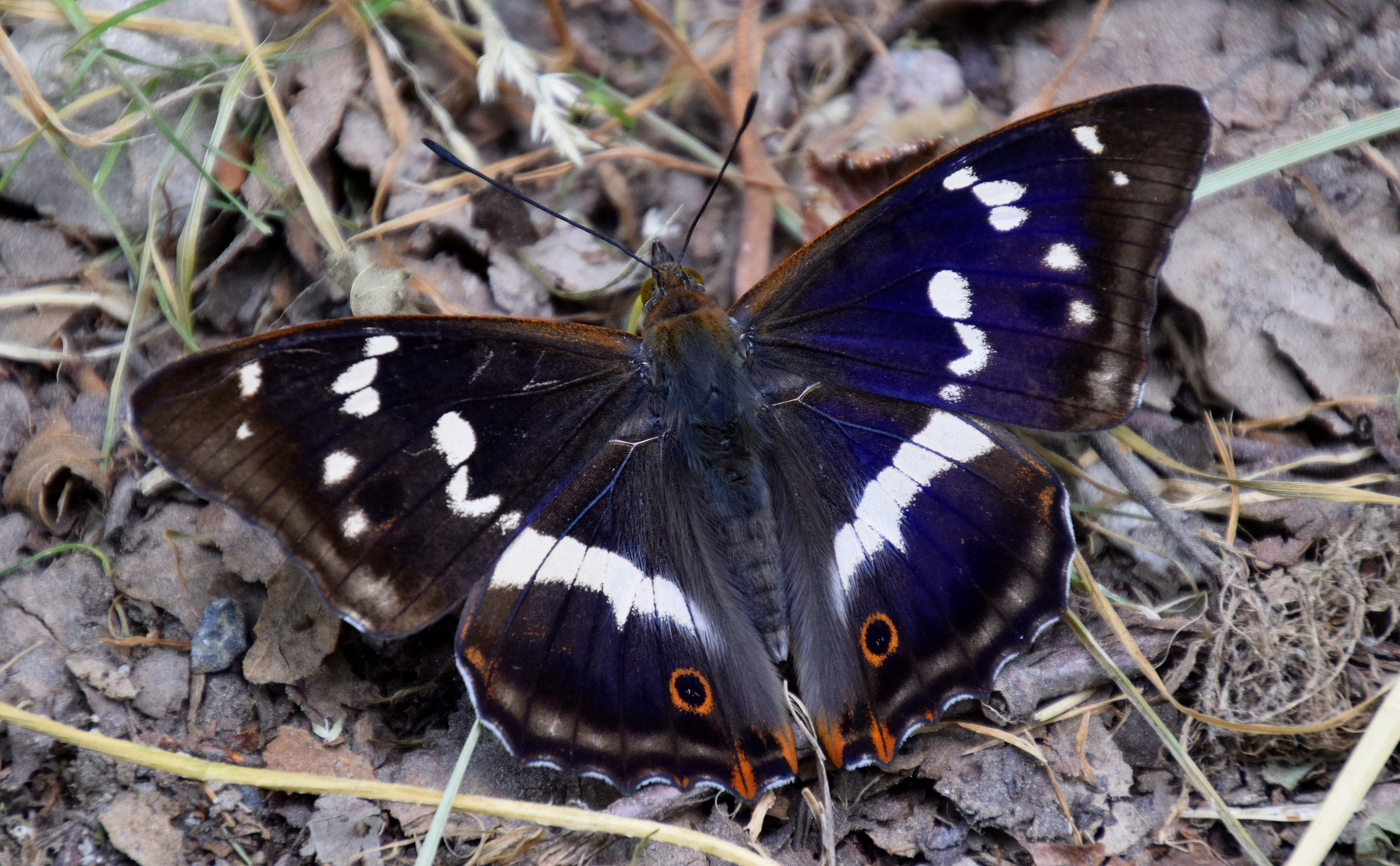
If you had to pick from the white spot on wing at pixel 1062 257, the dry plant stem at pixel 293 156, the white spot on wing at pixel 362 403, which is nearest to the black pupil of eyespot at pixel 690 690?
the white spot on wing at pixel 362 403

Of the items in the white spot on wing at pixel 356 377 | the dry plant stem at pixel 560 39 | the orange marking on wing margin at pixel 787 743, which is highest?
the dry plant stem at pixel 560 39

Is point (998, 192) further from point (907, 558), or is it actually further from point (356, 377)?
point (356, 377)

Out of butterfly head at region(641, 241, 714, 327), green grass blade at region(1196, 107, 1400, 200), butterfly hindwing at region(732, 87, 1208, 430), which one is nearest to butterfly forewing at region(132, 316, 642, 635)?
butterfly head at region(641, 241, 714, 327)

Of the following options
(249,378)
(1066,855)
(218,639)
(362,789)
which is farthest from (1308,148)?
(218,639)

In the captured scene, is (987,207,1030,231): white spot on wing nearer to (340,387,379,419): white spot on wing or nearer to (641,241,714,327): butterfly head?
(641,241,714,327): butterfly head

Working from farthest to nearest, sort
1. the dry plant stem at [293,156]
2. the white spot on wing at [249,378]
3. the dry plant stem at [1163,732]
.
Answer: the dry plant stem at [293,156]
the dry plant stem at [1163,732]
the white spot on wing at [249,378]

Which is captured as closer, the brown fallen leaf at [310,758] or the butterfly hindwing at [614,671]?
the butterfly hindwing at [614,671]

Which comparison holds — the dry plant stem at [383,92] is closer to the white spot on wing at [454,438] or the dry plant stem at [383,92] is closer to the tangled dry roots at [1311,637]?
the white spot on wing at [454,438]

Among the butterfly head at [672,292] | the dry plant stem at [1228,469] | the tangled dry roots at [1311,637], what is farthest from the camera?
the dry plant stem at [1228,469]

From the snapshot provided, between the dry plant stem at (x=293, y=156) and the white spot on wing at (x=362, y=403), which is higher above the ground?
the dry plant stem at (x=293, y=156)
